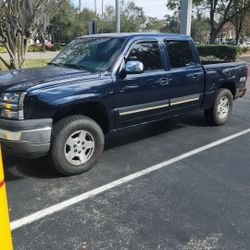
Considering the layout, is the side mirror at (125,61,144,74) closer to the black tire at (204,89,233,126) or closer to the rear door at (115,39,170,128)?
the rear door at (115,39,170,128)

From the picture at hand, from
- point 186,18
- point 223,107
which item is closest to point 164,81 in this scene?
point 223,107

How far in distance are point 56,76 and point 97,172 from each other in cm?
135

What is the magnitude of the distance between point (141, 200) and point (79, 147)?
1144 mm

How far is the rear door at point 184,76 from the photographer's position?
5.65 meters

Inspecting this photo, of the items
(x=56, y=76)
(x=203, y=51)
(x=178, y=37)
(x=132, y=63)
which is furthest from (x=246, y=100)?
(x=203, y=51)

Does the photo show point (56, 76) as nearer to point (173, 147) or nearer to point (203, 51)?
point (173, 147)

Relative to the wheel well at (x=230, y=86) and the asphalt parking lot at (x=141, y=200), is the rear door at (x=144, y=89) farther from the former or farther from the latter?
the wheel well at (x=230, y=86)

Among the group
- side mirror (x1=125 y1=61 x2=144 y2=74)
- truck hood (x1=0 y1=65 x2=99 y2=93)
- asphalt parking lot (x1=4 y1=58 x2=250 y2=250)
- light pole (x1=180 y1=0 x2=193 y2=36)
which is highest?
light pole (x1=180 y1=0 x2=193 y2=36)

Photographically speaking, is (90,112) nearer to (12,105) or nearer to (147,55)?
(12,105)

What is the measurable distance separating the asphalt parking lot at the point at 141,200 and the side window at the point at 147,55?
131 centimetres

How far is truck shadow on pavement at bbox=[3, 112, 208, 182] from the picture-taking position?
14.7ft

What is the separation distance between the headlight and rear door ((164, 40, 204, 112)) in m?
2.53

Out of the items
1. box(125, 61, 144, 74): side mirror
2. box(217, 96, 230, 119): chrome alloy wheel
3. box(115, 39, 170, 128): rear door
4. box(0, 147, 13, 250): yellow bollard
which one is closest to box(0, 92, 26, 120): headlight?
box(115, 39, 170, 128): rear door

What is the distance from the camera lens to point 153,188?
409 centimetres
